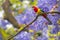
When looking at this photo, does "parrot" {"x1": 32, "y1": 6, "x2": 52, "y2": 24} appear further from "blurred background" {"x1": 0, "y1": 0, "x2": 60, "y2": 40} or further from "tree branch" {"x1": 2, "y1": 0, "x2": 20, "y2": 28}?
"tree branch" {"x1": 2, "y1": 0, "x2": 20, "y2": 28}

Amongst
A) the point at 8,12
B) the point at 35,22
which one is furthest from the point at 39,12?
the point at 8,12

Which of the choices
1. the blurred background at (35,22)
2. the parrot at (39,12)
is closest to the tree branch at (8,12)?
the blurred background at (35,22)

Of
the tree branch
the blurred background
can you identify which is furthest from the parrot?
the tree branch

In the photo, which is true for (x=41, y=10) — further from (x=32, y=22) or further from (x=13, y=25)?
(x=13, y=25)

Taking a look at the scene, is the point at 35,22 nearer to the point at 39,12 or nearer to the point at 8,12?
the point at 39,12

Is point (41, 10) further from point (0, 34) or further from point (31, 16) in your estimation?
point (0, 34)

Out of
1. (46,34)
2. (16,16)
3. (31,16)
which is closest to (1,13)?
(16,16)

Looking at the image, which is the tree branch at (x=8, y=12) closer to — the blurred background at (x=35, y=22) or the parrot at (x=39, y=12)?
the blurred background at (x=35, y=22)

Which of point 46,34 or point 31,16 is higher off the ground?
point 31,16

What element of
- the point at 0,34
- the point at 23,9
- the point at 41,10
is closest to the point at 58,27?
the point at 41,10
